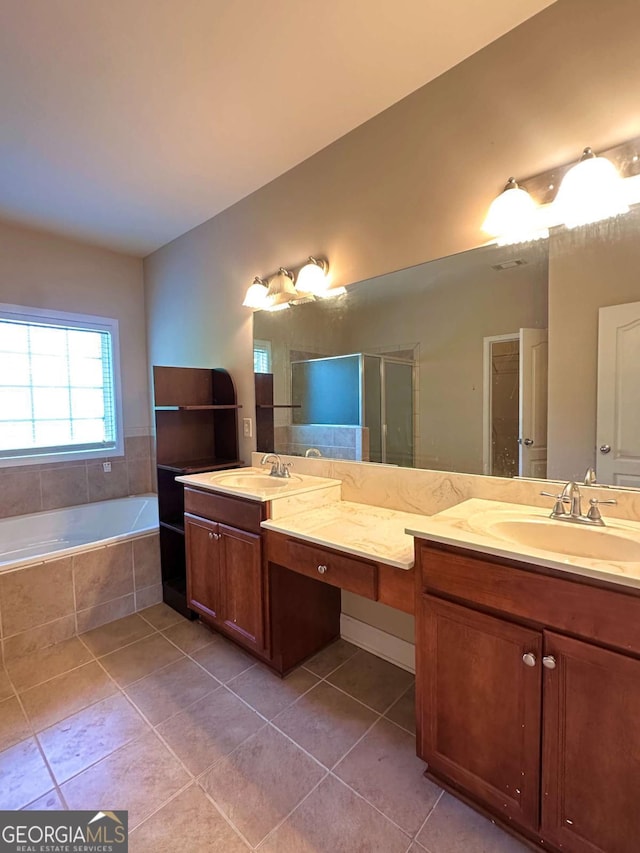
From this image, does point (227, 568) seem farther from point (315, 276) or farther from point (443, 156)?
point (443, 156)

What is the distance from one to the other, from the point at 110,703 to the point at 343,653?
1093 mm

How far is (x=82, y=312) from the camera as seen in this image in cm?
320

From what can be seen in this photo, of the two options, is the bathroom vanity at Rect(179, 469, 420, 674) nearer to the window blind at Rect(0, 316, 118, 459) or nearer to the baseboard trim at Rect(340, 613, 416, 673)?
the baseboard trim at Rect(340, 613, 416, 673)

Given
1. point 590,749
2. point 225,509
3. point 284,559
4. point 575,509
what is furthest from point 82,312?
point 590,749

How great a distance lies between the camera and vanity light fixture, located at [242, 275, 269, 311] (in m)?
2.39

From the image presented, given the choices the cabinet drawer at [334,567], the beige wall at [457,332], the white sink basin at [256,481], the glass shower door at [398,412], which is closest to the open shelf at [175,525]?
the white sink basin at [256,481]

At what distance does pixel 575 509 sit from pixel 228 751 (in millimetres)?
1519

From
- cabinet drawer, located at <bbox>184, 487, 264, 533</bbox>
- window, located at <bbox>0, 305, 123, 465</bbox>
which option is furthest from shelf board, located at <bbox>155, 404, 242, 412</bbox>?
window, located at <bbox>0, 305, 123, 465</bbox>

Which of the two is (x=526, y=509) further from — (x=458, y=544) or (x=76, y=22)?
(x=76, y=22)

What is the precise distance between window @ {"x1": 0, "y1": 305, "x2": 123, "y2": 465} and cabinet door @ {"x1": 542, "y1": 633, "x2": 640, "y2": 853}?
11.1 ft

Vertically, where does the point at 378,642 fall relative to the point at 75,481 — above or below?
below

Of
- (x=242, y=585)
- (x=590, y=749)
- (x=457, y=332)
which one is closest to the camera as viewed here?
(x=590, y=749)

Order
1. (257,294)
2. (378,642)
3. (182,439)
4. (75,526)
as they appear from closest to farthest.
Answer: (378,642)
(257,294)
(182,439)
(75,526)

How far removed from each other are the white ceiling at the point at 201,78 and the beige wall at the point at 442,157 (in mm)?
96
